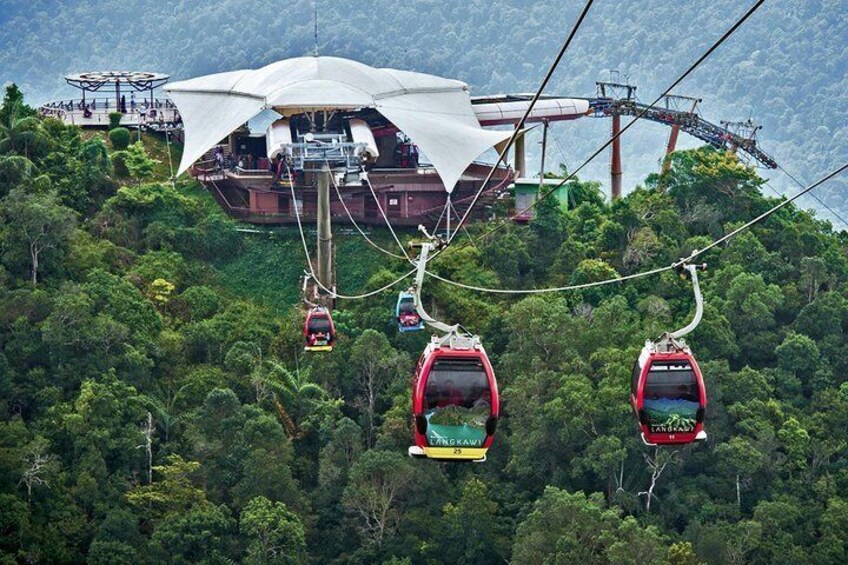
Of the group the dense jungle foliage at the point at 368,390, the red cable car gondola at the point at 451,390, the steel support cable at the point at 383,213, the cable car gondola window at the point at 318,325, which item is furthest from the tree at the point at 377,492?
the red cable car gondola at the point at 451,390

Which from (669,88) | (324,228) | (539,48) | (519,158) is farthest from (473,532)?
(539,48)

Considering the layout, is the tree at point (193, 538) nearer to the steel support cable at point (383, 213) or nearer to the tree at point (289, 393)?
the tree at point (289, 393)

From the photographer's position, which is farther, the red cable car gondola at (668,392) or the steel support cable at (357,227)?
the steel support cable at (357,227)

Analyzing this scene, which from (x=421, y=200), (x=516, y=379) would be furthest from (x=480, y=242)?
(x=516, y=379)

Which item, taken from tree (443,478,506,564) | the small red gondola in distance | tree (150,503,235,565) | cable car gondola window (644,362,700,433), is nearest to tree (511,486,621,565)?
tree (443,478,506,564)

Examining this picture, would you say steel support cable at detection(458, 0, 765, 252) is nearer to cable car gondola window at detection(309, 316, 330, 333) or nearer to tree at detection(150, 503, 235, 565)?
cable car gondola window at detection(309, 316, 330, 333)

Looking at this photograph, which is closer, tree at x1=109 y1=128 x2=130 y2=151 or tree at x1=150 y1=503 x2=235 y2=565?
tree at x1=150 y1=503 x2=235 y2=565
